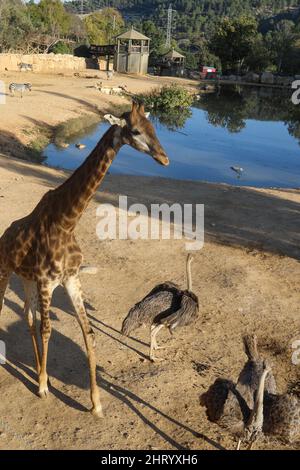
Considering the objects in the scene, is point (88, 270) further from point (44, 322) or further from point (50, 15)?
point (50, 15)

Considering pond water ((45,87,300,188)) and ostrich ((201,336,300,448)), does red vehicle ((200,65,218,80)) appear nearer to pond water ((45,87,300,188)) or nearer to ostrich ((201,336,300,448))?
pond water ((45,87,300,188))

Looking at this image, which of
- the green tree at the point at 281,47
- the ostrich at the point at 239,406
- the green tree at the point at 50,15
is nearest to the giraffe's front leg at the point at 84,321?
the ostrich at the point at 239,406

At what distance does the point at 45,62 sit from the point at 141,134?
5292cm

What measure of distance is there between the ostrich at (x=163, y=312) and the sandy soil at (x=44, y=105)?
14459 millimetres

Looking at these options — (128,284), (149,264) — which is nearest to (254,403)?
(128,284)

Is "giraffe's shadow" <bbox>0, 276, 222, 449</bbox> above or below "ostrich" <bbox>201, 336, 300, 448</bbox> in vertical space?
below

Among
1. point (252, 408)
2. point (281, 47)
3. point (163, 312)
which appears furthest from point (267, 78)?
point (252, 408)

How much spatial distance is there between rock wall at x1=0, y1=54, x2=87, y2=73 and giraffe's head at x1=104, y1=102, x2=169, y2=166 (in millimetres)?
46463

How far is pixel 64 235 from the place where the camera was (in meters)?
5.03

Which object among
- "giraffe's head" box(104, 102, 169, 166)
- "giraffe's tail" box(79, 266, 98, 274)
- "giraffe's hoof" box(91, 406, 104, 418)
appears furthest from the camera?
"giraffe's tail" box(79, 266, 98, 274)

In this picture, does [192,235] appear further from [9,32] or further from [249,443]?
[9,32]

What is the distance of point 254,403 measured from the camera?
15.1 feet

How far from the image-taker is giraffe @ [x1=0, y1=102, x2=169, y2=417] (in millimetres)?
4238

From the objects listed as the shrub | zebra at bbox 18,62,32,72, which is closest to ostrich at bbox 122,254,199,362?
the shrub
